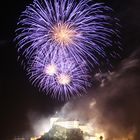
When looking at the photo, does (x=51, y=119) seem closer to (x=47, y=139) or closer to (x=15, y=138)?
(x=47, y=139)

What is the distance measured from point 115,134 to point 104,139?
4464 millimetres

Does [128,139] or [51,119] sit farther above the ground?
[51,119]

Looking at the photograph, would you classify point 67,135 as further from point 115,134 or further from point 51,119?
point 115,134

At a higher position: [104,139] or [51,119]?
[51,119]

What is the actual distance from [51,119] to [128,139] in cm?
2838

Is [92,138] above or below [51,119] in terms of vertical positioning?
below

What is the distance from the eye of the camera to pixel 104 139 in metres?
134

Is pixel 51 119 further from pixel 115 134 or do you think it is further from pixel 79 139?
pixel 115 134

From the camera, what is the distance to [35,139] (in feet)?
441

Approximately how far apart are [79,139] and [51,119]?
12.5 metres

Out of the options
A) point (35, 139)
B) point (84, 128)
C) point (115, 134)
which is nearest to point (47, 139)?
point (35, 139)

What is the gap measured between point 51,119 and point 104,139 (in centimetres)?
2057

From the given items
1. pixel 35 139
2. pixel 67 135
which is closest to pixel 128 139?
pixel 67 135

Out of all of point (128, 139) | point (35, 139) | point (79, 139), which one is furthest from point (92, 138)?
point (35, 139)
